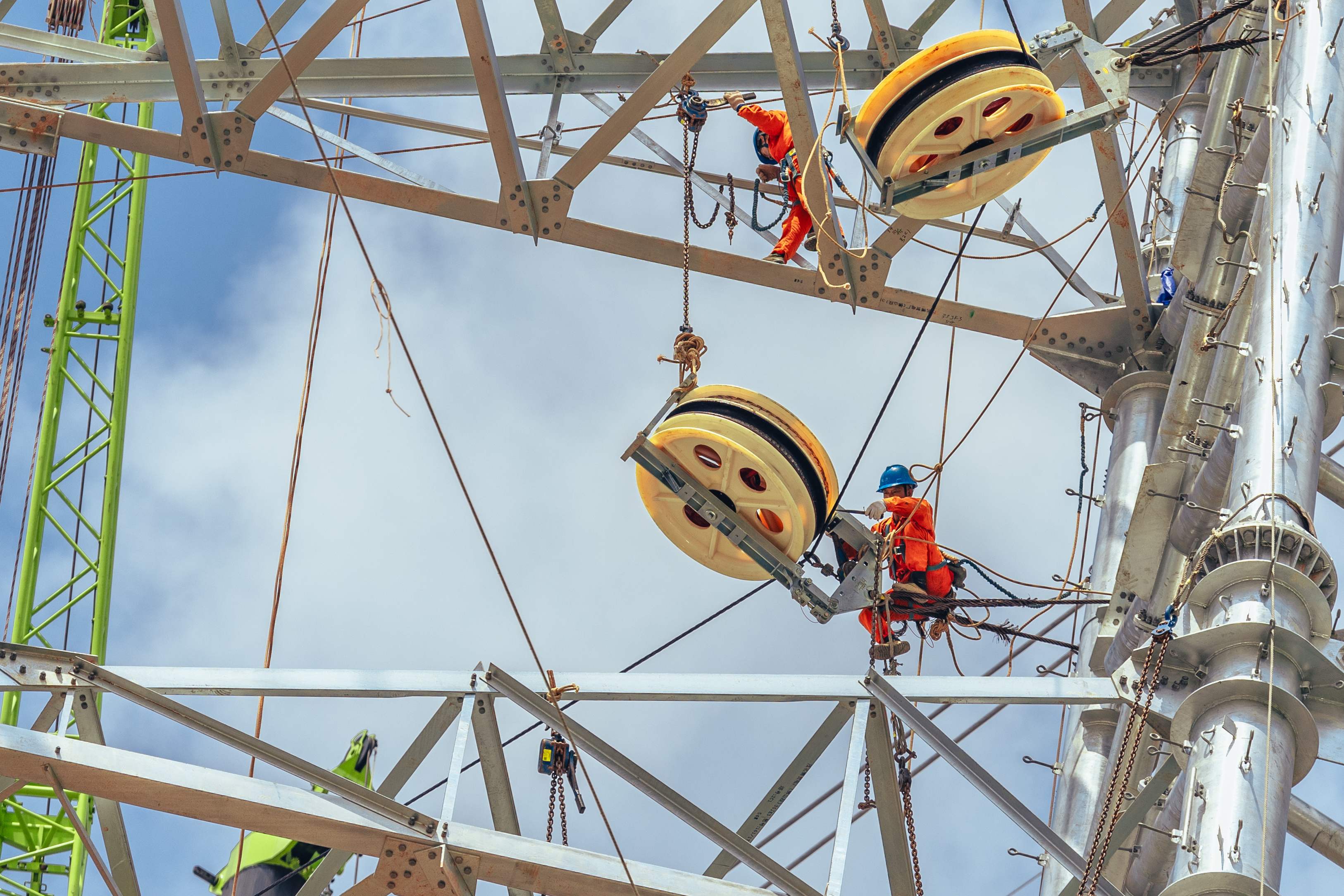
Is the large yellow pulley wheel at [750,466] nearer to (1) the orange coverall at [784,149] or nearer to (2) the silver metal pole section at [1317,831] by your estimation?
(1) the orange coverall at [784,149]

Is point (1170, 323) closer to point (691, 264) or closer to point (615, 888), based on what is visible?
point (691, 264)

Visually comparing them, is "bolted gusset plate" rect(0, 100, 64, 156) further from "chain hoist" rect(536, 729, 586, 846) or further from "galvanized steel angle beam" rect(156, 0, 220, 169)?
"chain hoist" rect(536, 729, 586, 846)

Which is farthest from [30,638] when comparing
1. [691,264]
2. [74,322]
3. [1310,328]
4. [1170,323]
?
[1310,328]

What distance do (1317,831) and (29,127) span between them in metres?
9.83

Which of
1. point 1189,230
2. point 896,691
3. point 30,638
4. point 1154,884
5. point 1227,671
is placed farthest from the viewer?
point 30,638

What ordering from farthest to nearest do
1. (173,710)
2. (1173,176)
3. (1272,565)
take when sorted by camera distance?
(1173,176) < (173,710) < (1272,565)

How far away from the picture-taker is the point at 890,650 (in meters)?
13.0

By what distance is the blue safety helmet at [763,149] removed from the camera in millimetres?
15078

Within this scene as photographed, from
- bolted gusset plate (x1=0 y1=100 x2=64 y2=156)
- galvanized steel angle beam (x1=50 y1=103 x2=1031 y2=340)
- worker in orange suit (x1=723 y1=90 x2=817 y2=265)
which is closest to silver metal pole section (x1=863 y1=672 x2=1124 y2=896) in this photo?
galvanized steel angle beam (x1=50 y1=103 x2=1031 y2=340)

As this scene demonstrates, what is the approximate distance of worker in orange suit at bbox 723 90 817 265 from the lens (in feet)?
45.1

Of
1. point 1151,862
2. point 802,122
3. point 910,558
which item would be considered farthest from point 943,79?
point 1151,862

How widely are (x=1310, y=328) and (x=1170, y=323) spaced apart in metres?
3.67

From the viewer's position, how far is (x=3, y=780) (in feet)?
33.0

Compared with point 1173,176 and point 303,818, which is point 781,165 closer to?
point 1173,176
